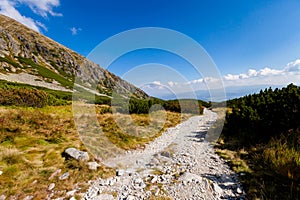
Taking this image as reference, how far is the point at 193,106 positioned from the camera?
26.4 meters

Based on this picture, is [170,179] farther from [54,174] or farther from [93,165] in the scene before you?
[54,174]

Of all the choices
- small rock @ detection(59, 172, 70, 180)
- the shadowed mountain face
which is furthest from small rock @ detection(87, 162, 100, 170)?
the shadowed mountain face

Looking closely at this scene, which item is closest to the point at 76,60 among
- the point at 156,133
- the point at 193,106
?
the point at 193,106

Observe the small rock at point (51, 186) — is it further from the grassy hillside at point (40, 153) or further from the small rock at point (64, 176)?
the small rock at point (64, 176)

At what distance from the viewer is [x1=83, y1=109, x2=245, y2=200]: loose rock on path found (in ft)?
13.2

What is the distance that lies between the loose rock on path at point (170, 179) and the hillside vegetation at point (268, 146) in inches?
21.2

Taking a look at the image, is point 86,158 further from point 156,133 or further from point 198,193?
point 156,133

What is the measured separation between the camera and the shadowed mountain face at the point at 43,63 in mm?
82956

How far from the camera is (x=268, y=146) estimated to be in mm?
6008

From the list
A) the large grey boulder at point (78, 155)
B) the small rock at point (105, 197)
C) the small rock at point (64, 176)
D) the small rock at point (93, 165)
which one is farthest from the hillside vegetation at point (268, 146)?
the large grey boulder at point (78, 155)

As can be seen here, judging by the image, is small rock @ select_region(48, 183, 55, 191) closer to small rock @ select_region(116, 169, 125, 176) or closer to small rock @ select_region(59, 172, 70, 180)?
small rock @ select_region(59, 172, 70, 180)

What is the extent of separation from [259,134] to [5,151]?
1053 centimetres

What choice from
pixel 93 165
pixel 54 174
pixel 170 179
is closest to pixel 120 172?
pixel 93 165

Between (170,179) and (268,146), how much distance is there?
4.04 m
